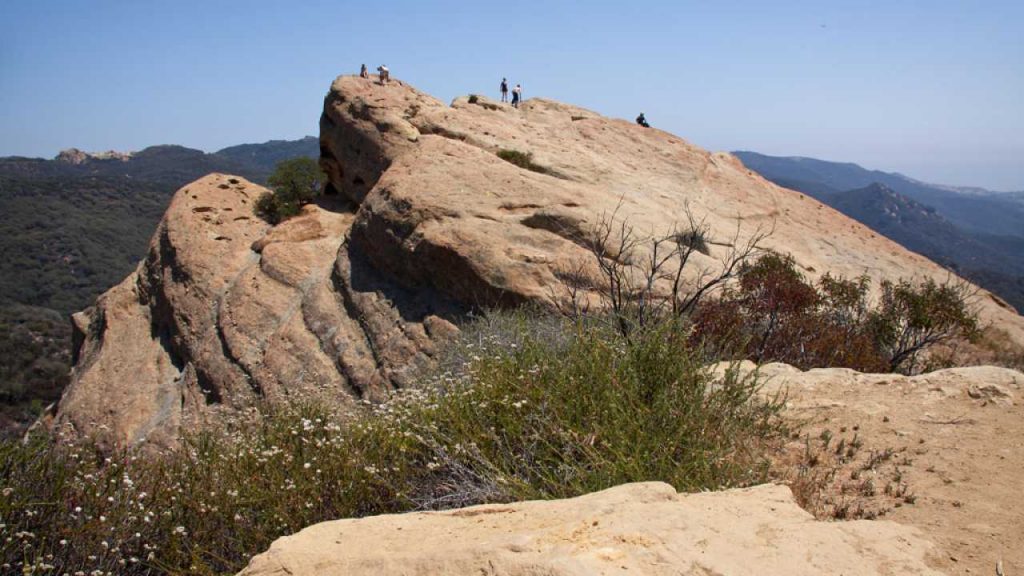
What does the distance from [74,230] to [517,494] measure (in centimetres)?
7922

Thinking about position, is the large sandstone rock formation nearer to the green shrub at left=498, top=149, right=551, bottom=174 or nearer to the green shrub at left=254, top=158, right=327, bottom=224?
the green shrub at left=498, top=149, right=551, bottom=174

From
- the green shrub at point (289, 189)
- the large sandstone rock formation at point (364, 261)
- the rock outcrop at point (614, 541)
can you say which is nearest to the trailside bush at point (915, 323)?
the large sandstone rock formation at point (364, 261)

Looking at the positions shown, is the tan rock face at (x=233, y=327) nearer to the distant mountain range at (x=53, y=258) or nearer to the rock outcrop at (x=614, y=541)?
the rock outcrop at (x=614, y=541)

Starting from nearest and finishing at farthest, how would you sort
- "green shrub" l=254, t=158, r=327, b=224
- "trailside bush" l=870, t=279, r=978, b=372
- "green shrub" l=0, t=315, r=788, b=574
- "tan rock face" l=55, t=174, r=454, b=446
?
"green shrub" l=0, t=315, r=788, b=574 < "trailside bush" l=870, t=279, r=978, b=372 < "tan rock face" l=55, t=174, r=454, b=446 < "green shrub" l=254, t=158, r=327, b=224

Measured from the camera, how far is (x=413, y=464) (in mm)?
4285

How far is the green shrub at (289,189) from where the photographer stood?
14.4 m

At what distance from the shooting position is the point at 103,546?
355 cm

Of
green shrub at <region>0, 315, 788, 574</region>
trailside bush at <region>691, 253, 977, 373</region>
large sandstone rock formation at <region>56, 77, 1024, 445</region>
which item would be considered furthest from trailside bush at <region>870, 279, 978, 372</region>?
green shrub at <region>0, 315, 788, 574</region>

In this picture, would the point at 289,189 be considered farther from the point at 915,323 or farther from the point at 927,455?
the point at 927,455

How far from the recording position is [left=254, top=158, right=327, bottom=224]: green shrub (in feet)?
47.3

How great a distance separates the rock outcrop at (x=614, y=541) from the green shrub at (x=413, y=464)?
0.45 m

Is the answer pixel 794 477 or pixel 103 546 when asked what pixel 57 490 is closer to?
pixel 103 546

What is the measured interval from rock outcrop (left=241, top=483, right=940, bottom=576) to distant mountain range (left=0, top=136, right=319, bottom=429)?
30.8m

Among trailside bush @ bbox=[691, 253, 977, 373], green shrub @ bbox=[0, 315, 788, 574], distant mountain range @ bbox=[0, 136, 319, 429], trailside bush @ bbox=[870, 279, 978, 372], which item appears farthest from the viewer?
distant mountain range @ bbox=[0, 136, 319, 429]
